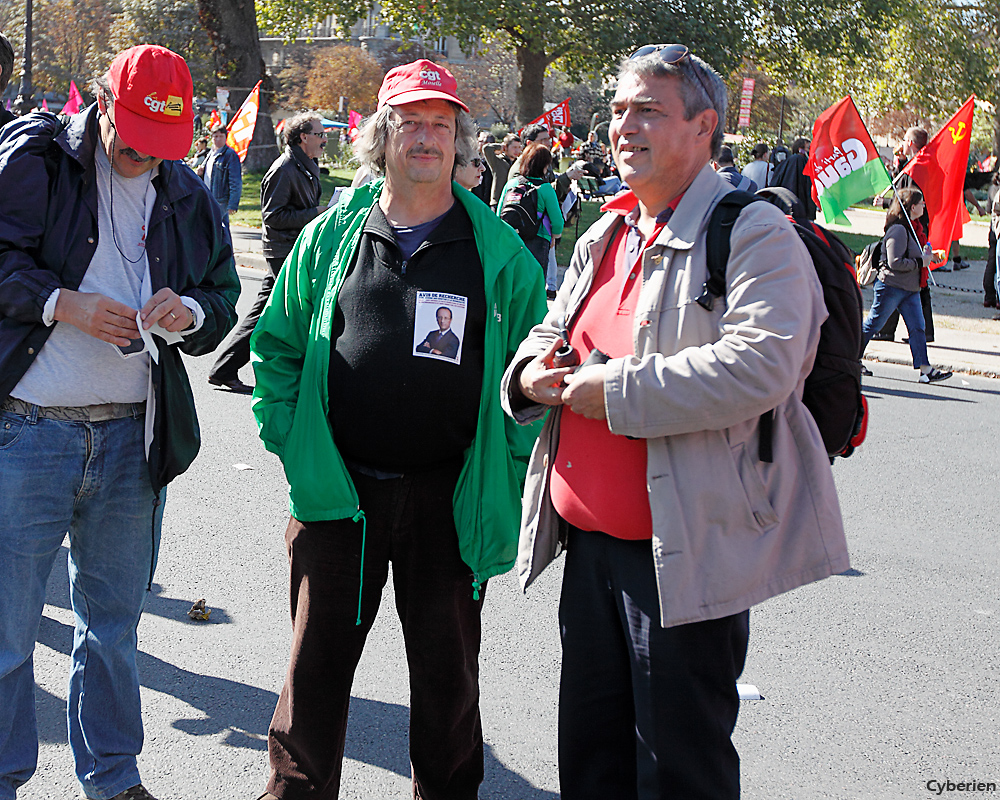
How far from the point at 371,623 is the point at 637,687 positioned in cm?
85

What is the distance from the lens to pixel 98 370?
2744mm

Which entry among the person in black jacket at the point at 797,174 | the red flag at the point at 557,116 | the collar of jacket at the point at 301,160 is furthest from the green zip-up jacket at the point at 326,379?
the red flag at the point at 557,116

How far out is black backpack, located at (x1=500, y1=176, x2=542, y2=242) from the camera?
32.6 feet

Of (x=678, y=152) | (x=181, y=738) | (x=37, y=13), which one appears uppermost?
(x=37, y=13)

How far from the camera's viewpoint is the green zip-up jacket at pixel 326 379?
9.21 feet

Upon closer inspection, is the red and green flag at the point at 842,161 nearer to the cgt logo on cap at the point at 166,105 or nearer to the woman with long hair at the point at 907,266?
the woman with long hair at the point at 907,266

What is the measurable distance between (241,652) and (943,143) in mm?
9342

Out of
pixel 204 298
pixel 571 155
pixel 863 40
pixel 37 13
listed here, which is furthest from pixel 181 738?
pixel 37 13

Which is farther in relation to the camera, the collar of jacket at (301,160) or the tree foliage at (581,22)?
the tree foliage at (581,22)

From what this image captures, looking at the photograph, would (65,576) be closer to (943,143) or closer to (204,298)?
(204,298)

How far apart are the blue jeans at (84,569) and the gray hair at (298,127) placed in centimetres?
545

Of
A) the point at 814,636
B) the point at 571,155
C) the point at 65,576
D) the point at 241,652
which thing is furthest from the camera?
the point at 571,155

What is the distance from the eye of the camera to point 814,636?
14.1 ft

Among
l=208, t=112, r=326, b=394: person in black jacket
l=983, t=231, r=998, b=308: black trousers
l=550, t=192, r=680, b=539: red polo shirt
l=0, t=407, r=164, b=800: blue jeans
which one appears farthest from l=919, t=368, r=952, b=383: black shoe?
l=0, t=407, r=164, b=800: blue jeans
